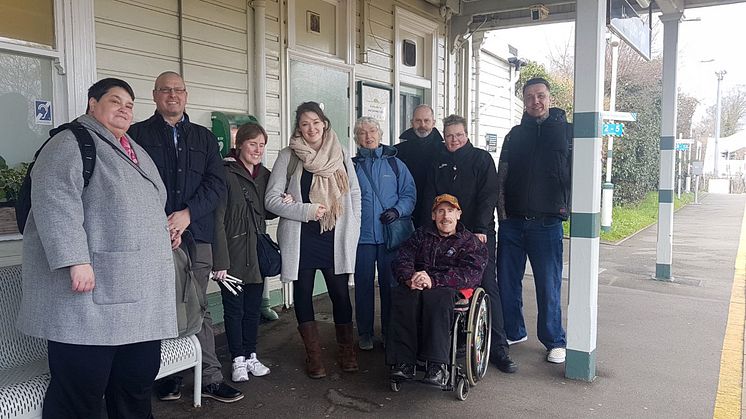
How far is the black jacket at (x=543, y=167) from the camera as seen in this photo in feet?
12.6

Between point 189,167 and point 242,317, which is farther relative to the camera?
point 242,317

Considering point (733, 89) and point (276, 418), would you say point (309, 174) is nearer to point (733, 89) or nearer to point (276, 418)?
point (276, 418)

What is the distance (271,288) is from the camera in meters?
5.22

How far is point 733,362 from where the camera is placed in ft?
13.6

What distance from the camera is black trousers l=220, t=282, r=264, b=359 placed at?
3518 mm

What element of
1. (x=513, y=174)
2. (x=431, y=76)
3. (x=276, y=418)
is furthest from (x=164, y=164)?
(x=431, y=76)

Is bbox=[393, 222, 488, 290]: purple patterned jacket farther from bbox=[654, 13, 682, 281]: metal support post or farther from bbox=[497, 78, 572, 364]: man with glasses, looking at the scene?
bbox=[654, 13, 682, 281]: metal support post

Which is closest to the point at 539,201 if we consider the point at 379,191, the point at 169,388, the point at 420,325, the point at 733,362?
the point at 379,191

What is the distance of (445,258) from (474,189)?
542 millimetres

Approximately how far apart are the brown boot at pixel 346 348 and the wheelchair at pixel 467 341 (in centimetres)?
41

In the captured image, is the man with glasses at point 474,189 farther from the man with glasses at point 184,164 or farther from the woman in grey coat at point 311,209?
the man with glasses at point 184,164

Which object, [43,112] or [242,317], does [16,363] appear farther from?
[43,112]

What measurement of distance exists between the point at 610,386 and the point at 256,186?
2434 millimetres

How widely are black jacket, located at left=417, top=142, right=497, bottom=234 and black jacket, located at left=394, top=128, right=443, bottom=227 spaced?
334 millimetres
